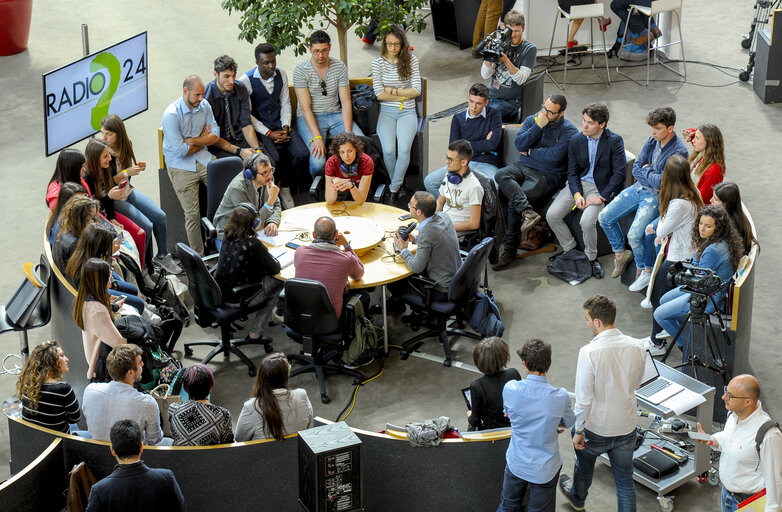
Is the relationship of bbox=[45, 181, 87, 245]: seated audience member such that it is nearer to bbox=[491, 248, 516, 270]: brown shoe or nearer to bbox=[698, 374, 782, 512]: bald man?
bbox=[491, 248, 516, 270]: brown shoe

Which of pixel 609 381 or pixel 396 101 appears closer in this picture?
pixel 609 381

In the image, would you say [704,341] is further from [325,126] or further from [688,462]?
[325,126]

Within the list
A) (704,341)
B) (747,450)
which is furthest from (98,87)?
(747,450)

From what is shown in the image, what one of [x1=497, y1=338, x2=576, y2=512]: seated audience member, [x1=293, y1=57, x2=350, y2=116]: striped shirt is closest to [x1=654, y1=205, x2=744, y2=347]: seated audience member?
[x1=497, y1=338, x2=576, y2=512]: seated audience member

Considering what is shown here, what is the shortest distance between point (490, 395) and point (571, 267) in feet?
10.1

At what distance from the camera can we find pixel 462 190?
7691mm

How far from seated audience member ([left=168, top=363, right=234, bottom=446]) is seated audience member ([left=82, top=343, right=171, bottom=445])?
0.16m

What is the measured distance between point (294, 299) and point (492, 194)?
2.03 m

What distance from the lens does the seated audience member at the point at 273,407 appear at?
5.21 metres

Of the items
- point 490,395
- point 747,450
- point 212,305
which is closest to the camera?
point 747,450

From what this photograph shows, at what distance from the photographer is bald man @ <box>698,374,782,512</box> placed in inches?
186

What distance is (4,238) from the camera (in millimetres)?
8711

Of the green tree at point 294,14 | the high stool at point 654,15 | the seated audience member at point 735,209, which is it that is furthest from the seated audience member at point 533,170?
the high stool at point 654,15

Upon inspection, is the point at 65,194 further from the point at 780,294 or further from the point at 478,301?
the point at 780,294
